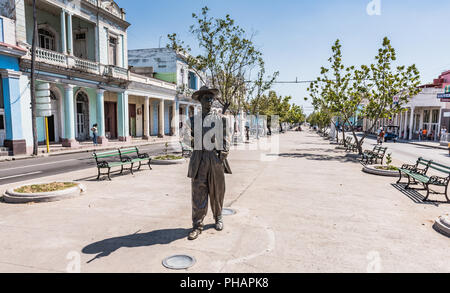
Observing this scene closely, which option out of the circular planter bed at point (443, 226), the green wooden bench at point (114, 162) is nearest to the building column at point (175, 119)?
the green wooden bench at point (114, 162)

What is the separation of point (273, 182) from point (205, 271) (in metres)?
5.62

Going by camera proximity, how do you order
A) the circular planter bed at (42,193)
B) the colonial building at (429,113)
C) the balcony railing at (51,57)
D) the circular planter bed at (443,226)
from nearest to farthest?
the circular planter bed at (443,226), the circular planter bed at (42,193), the balcony railing at (51,57), the colonial building at (429,113)

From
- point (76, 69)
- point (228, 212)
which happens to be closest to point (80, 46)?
point (76, 69)

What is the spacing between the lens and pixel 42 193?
255 inches

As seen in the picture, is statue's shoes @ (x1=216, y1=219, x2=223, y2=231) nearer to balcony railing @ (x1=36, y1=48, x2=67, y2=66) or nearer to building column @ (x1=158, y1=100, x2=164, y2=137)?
balcony railing @ (x1=36, y1=48, x2=67, y2=66)

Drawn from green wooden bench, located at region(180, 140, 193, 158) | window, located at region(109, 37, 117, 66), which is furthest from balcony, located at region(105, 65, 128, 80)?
green wooden bench, located at region(180, 140, 193, 158)

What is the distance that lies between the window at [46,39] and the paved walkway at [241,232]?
55.7ft

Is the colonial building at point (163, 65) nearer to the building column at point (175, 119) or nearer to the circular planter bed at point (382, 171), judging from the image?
the building column at point (175, 119)

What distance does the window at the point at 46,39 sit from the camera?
67.5ft

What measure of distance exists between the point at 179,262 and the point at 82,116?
23.6 m

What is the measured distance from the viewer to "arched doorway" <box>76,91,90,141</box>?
23.4m

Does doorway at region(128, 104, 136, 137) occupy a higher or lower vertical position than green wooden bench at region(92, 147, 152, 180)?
higher
